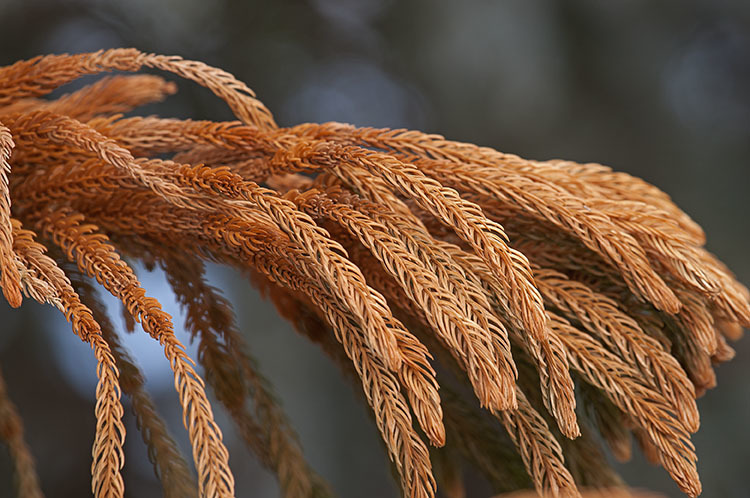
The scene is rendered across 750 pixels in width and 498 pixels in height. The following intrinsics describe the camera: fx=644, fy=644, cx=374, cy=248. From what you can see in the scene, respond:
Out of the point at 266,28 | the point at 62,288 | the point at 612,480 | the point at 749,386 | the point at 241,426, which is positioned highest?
the point at 266,28

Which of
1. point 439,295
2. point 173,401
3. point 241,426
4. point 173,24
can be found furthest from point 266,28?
point 439,295

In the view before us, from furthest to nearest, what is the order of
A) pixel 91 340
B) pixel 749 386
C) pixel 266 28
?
pixel 266 28
pixel 749 386
pixel 91 340

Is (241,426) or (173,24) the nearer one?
(241,426)

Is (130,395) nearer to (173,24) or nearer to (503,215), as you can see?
(503,215)

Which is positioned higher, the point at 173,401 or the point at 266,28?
the point at 266,28

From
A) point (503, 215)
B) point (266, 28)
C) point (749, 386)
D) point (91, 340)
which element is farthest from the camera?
point (266, 28)

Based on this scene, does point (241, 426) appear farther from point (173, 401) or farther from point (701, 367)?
point (173, 401)
